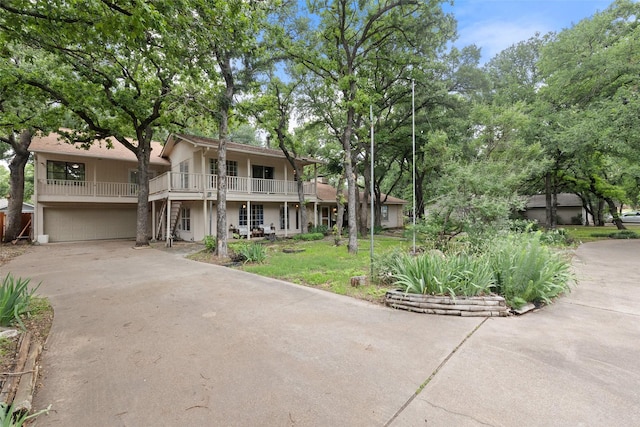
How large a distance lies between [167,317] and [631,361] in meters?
5.86

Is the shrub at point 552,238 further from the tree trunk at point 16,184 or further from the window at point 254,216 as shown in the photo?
the tree trunk at point 16,184

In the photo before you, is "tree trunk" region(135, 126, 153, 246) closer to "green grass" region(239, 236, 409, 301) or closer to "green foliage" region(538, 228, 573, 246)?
"green grass" region(239, 236, 409, 301)

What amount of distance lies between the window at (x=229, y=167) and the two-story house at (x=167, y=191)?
0.19 feet

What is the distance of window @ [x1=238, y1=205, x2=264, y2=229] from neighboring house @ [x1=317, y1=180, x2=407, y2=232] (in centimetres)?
457

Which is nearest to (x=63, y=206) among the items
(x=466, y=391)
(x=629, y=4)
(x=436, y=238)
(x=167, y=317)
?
(x=167, y=317)

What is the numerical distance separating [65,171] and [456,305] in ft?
69.5

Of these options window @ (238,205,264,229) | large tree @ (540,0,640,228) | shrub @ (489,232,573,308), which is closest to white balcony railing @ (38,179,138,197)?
window @ (238,205,264,229)

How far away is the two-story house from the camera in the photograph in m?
15.1

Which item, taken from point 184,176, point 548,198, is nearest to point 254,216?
point 184,176

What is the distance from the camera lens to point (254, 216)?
17.9 meters

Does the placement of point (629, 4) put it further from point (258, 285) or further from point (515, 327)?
point (258, 285)

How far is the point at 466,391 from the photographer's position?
2521 millimetres

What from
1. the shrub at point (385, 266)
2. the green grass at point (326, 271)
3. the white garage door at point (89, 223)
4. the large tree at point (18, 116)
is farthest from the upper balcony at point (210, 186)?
the shrub at point (385, 266)

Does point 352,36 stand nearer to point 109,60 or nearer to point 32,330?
point 109,60
